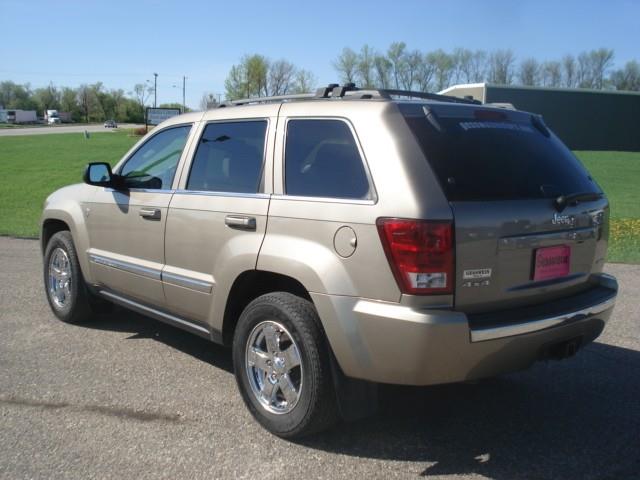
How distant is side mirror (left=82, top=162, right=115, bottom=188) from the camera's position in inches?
197

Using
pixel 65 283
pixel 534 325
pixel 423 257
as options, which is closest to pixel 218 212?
pixel 423 257

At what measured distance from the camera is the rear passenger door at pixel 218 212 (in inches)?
151

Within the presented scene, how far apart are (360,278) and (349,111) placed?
0.95 metres

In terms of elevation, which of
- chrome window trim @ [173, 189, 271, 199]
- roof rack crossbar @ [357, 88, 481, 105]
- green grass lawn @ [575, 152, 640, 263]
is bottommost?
green grass lawn @ [575, 152, 640, 263]

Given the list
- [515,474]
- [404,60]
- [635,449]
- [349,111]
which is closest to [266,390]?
[515,474]

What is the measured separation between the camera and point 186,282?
14.0ft

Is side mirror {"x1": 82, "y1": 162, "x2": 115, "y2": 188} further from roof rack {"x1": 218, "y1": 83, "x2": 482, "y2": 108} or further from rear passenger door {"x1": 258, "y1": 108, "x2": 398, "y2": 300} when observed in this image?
rear passenger door {"x1": 258, "y1": 108, "x2": 398, "y2": 300}

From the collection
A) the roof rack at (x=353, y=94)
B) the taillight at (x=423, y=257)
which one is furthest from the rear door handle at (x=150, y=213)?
the taillight at (x=423, y=257)

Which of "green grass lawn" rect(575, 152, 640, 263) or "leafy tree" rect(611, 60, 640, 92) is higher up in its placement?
"leafy tree" rect(611, 60, 640, 92)

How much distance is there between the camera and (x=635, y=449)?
356 cm

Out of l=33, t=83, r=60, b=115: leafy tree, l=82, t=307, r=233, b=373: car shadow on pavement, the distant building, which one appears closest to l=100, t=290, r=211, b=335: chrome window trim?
l=82, t=307, r=233, b=373: car shadow on pavement

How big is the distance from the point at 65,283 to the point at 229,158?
247cm

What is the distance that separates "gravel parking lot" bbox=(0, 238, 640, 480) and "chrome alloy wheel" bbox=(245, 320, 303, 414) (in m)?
0.20

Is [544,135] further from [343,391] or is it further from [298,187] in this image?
[343,391]
